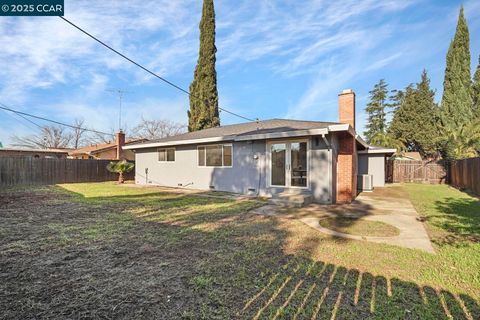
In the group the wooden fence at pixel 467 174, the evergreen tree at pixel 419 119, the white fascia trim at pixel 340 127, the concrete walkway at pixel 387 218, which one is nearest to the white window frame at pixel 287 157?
the white fascia trim at pixel 340 127

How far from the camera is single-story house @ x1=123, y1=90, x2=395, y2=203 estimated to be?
8750 mm

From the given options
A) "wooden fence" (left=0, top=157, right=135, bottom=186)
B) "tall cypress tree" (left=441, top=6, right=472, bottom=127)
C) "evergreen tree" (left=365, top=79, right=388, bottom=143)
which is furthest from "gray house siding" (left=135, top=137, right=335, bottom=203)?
"evergreen tree" (left=365, top=79, right=388, bottom=143)

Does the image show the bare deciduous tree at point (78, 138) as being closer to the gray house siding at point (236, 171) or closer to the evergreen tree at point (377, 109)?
the gray house siding at point (236, 171)

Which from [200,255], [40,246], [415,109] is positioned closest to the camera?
[200,255]

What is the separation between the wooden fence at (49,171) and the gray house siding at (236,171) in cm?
385

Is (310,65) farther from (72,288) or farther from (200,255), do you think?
(72,288)

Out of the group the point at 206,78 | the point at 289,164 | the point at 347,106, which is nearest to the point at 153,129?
the point at 206,78

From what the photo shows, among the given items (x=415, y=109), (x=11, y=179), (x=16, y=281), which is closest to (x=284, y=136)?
(x=16, y=281)

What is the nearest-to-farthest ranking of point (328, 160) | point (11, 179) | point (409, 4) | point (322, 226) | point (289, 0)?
point (322, 226) < point (328, 160) < point (409, 4) < point (289, 0) < point (11, 179)

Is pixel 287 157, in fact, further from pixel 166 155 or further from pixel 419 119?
pixel 419 119

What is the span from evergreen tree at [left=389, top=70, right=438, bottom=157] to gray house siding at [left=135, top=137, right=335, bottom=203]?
2641 centimetres

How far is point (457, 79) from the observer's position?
24.6m

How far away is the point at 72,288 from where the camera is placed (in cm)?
280

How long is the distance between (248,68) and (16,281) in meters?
16.4
